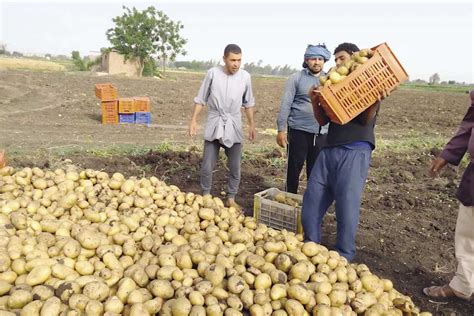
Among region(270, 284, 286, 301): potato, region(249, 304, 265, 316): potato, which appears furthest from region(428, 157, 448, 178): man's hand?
region(249, 304, 265, 316): potato

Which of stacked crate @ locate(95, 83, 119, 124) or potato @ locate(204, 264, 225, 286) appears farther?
stacked crate @ locate(95, 83, 119, 124)

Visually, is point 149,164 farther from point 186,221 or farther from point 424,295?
point 424,295

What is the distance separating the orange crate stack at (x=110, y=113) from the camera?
1139 centimetres

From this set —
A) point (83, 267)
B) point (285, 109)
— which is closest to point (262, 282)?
point (83, 267)

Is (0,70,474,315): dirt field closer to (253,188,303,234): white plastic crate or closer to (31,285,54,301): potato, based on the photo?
(253,188,303,234): white plastic crate

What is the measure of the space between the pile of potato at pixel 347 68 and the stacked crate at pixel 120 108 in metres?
9.05

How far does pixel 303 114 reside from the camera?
4.41m

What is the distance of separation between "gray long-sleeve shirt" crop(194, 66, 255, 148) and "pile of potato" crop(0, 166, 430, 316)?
1.16 m

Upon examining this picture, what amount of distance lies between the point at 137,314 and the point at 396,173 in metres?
5.88

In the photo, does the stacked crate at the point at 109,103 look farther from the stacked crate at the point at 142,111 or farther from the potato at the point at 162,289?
the potato at the point at 162,289

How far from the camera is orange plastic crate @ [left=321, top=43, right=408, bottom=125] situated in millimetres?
3137

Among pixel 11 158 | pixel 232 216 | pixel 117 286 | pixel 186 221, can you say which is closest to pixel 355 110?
pixel 232 216

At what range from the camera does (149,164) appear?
21.6 ft

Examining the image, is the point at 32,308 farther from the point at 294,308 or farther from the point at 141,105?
the point at 141,105
